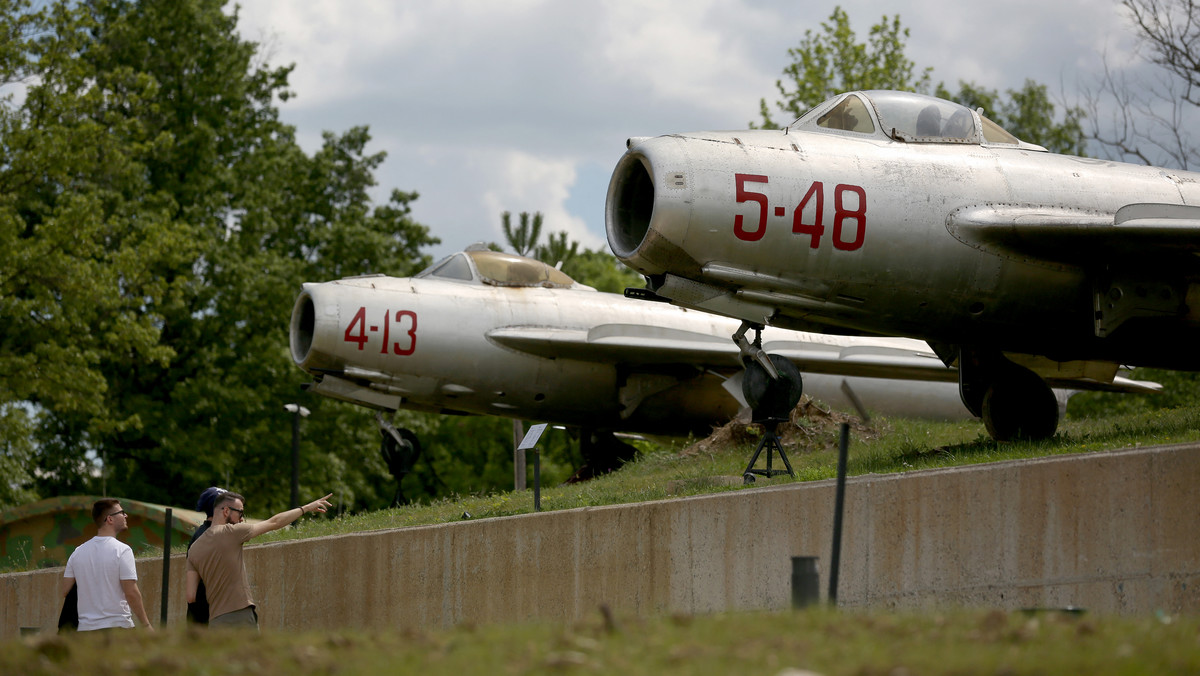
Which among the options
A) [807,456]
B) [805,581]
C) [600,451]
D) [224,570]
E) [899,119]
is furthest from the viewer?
[600,451]

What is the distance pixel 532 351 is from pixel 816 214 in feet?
27.6

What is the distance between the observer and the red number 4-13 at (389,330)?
18.5 m

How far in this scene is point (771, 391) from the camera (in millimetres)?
11930

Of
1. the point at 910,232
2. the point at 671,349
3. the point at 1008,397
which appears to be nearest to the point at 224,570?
the point at 910,232

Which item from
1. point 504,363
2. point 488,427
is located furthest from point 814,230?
point 488,427

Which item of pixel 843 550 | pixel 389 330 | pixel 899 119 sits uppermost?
pixel 899 119

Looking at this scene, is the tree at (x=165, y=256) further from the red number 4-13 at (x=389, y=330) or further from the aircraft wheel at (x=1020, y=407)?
the aircraft wheel at (x=1020, y=407)

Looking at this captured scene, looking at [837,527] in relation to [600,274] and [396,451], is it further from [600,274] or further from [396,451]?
[600,274]

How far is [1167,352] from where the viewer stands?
1308 cm

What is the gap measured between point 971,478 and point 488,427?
1346 inches

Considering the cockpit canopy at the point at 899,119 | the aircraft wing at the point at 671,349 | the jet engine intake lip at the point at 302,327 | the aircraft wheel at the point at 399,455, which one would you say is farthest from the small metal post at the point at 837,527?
the jet engine intake lip at the point at 302,327

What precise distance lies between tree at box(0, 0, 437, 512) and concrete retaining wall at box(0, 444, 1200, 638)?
49.6 feet

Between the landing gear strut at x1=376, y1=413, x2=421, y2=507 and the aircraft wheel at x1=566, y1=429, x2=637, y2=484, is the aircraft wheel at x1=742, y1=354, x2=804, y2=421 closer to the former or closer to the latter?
the landing gear strut at x1=376, y1=413, x2=421, y2=507

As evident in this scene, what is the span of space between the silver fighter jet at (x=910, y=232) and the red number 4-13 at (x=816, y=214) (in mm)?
13
